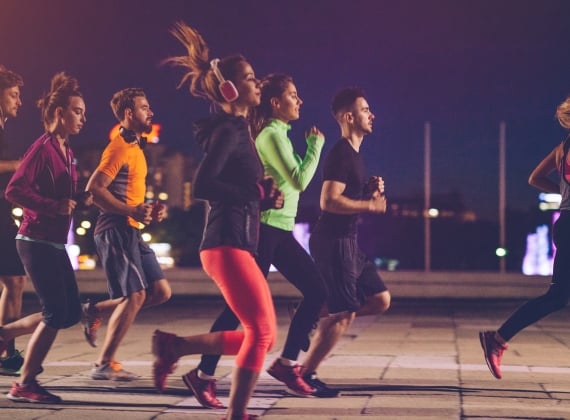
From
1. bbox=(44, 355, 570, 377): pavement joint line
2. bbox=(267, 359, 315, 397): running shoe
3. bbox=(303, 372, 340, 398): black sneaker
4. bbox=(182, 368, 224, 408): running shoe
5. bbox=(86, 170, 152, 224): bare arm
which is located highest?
bbox=(86, 170, 152, 224): bare arm

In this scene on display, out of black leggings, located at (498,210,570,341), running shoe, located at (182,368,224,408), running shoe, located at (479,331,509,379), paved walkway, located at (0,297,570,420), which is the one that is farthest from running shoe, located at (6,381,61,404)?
black leggings, located at (498,210,570,341)

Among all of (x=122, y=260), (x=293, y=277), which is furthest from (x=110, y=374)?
(x=293, y=277)

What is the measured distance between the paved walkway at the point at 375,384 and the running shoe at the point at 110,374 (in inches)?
2.4

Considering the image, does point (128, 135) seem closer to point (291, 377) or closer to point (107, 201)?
point (107, 201)

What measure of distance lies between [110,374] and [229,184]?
265 cm

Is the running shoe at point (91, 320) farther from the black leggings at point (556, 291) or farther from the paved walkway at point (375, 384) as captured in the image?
the black leggings at point (556, 291)

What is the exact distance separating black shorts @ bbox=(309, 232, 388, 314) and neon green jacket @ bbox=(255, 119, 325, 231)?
13.7 inches

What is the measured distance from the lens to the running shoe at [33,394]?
227 inches

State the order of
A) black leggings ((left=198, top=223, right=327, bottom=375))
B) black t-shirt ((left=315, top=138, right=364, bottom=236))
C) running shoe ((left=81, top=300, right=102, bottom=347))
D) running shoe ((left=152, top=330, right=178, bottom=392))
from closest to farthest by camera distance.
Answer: running shoe ((left=152, top=330, right=178, bottom=392)), black leggings ((left=198, top=223, right=327, bottom=375)), black t-shirt ((left=315, top=138, right=364, bottom=236)), running shoe ((left=81, top=300, right=102, bottom=347))

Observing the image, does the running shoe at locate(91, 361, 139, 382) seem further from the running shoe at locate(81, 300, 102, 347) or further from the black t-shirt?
the black t-shirt

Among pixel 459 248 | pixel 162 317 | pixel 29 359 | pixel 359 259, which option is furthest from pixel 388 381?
pixel 459 248

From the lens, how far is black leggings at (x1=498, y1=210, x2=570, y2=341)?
21.3 ft

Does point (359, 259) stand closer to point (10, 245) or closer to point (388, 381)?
point (388, 381)

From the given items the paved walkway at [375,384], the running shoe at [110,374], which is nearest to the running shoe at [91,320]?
the paved walkway at [375,384]
